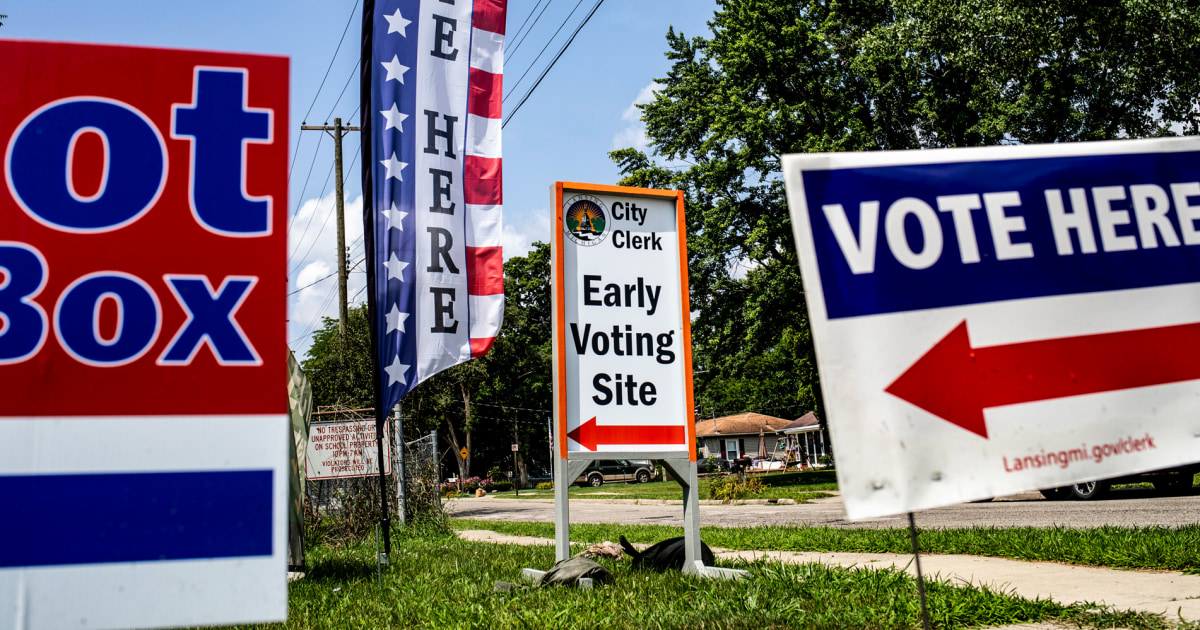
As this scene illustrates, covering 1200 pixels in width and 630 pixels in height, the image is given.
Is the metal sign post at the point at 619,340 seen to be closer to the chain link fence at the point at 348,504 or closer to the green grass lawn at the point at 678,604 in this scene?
the green grass lawn at the point at 678,604

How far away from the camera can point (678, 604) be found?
498cm

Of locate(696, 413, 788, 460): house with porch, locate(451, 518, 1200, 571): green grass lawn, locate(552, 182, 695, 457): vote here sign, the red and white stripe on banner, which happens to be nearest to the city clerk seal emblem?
locate(552, 182, 695, 457): vote here sign

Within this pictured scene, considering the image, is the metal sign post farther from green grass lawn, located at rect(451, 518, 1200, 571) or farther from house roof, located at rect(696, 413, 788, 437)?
house roof, located at rect(696, 413, 788, 437)

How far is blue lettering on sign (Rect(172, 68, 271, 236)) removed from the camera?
245 centimetres

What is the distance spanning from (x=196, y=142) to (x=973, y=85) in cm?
2212

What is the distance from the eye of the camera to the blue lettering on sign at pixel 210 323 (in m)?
2.38

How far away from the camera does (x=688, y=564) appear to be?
6305 millimetres

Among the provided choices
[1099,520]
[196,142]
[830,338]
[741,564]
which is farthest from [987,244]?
[1099,520]

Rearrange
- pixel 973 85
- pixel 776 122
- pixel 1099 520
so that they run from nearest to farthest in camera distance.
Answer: pixel 1099 520
pixel 973 85
pixel 776 122

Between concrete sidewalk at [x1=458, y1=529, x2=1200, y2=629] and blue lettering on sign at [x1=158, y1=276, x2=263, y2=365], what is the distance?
4.04 m

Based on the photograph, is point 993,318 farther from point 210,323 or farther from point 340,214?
point 340,214

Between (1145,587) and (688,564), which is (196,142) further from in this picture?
(1145,587)

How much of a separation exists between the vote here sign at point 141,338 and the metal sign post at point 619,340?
3.94 m

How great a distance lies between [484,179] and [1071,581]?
5.38 m
